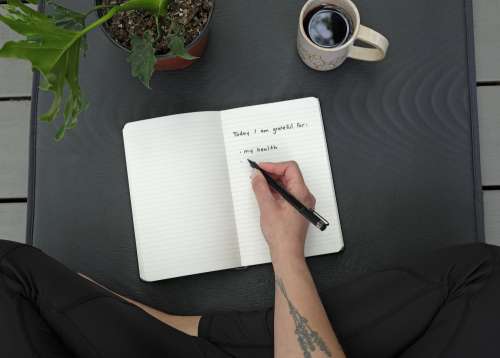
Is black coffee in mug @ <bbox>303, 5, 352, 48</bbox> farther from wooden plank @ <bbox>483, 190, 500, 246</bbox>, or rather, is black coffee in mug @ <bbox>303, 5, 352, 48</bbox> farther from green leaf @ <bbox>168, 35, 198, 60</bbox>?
wooden plank @ <bbox>483, 190, 500, 246</bbox>

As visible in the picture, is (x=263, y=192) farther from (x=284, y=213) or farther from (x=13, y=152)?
(x=13, y=152)

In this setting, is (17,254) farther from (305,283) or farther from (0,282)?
(305,283)

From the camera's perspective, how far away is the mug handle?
55 centimetres

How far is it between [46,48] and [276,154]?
0.32 meters

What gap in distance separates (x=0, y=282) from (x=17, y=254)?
0.13 ft

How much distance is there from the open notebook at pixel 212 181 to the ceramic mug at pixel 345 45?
0.06 meters

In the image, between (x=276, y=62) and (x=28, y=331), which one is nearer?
(x=28, y=331)

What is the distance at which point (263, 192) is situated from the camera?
59 centimetres

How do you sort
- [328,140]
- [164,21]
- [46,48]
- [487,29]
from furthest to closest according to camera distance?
[487,29], [328,140], [164,21], [46,48]

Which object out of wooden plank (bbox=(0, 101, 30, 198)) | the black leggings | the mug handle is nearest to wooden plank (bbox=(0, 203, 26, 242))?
wooden plank (bbox=(0, 101, 30, 198))

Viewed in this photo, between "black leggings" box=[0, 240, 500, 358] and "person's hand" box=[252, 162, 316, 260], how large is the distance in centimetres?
9

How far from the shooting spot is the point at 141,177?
0.62m

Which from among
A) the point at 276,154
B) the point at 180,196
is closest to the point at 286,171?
the point at 276,154

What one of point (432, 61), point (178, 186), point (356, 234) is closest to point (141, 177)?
point (178, 186)
